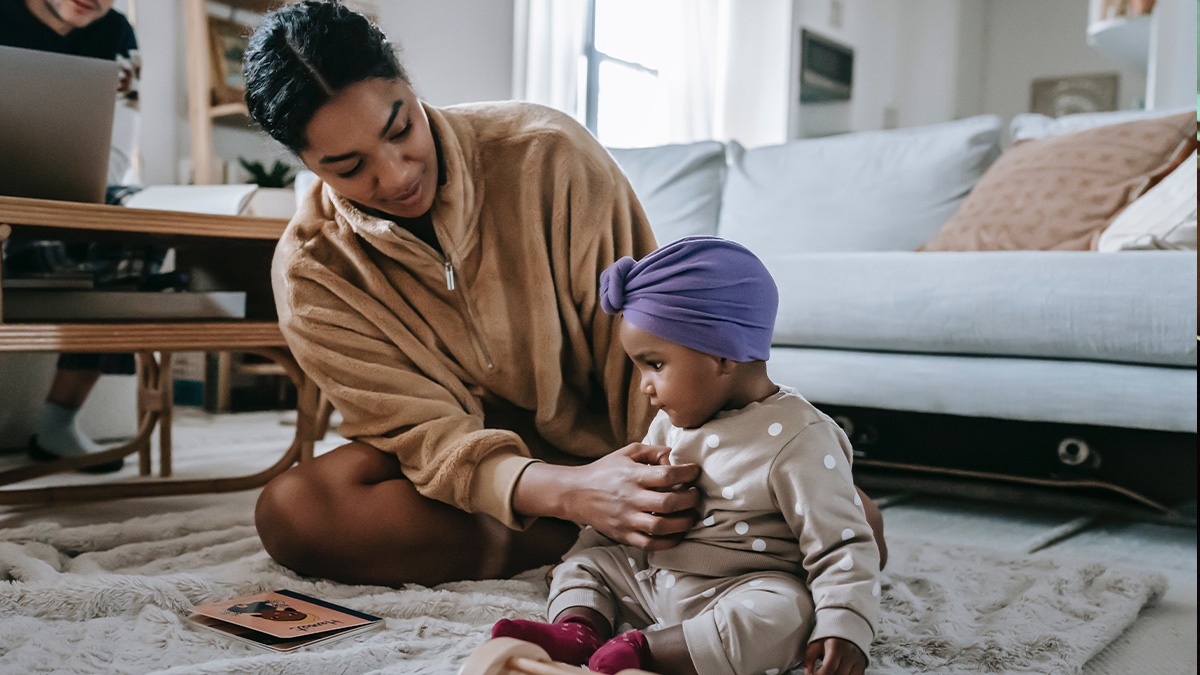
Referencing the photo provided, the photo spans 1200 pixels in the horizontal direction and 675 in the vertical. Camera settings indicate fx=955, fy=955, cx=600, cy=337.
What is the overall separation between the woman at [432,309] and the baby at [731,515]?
0.67 ft

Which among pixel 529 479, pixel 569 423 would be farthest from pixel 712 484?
pixel 569 423

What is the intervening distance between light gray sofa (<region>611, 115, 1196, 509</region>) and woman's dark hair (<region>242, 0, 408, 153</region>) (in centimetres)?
106

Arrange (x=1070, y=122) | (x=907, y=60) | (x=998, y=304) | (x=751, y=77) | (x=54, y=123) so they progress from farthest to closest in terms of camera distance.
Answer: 1. (x=907, y=60)
2. (x=751, y=77)
3. (x=1070, y=122)
4. (x=998, y=304)
5. (x=54, y=123)

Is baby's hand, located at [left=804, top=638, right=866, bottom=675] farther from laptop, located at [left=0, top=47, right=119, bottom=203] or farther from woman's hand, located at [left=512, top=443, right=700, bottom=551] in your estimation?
laptop, located at [left=0, top=47, right=119, bottom=203]

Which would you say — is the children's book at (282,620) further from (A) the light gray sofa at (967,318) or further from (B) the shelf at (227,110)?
(B) the shelf at (227,110)

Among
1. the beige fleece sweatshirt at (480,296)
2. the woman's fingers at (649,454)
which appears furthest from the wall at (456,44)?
the woman's fingers at (649,454)

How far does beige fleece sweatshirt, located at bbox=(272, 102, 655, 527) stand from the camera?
1210mm

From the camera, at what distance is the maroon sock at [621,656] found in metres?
0.76

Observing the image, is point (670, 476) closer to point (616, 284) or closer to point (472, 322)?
point (616, 284)

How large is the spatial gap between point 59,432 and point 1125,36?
146 inches

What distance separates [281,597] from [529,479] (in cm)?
31

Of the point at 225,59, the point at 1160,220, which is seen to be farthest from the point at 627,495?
the point at 225,59

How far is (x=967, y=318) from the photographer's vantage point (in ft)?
5.57

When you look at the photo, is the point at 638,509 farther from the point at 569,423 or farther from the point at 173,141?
the point at 173,141
